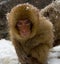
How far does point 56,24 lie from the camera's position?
520cm

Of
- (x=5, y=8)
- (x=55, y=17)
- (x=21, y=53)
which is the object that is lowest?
(x=21, y=53)

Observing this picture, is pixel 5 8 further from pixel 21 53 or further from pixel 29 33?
pixel 29 33

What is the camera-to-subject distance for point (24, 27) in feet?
13.5

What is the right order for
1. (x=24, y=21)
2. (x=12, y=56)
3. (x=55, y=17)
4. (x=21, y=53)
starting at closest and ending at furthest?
(x=24, y=21)
(x=21, y=53)
(x=12, y=56)
(x=55, y=17)

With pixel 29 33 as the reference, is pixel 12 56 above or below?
above

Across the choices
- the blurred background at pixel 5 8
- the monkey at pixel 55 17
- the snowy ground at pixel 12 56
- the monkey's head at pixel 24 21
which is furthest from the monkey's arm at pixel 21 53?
the blurred background at pixel 5 8

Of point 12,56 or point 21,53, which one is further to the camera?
point 12,56

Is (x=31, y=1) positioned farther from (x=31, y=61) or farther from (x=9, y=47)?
(x=31, y=61)

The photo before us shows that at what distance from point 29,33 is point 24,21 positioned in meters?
0.17

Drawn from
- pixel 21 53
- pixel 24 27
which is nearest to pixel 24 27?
pixel 24 27

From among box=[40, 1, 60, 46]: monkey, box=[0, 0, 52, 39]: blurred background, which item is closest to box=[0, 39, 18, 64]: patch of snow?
box=[40, 1, 60, 46]: monkey

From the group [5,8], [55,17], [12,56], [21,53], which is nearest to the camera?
[21,53]

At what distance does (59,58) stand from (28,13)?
90cm

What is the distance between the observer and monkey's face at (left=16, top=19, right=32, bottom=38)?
13.4 ft
